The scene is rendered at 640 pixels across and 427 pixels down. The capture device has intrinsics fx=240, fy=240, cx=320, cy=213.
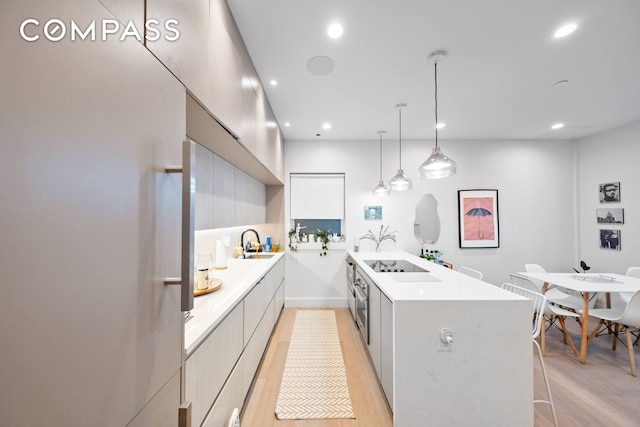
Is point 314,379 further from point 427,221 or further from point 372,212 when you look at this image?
point 427,221

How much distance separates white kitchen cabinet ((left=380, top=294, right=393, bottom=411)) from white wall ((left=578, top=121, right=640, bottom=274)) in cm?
412

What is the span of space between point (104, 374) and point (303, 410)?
5.73 ft

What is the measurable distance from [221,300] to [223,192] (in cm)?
113

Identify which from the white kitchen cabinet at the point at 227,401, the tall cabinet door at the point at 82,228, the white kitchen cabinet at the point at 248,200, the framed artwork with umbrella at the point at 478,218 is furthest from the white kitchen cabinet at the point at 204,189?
the framed artwork with umbrella at the point at 478,218

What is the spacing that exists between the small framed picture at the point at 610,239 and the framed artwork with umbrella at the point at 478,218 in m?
1.39

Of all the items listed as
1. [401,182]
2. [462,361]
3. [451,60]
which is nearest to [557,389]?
[462,361]

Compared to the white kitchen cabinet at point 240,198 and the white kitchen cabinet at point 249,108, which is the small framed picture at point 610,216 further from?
the white kitchen cabinet at point 240,198

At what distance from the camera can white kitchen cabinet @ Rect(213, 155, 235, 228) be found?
213 centimetres

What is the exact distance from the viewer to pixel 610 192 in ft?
11.8

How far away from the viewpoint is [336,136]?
12.8 feet

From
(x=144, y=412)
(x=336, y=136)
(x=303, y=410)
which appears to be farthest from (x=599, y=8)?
(x=303, y=410)

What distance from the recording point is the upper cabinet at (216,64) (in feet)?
2.86

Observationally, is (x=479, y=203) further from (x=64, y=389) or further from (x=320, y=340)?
(x=64, y=389)

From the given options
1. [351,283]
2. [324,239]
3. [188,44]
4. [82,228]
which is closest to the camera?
[82,228]
